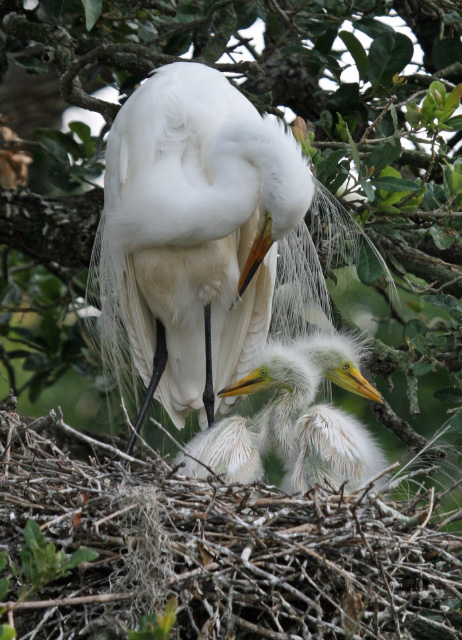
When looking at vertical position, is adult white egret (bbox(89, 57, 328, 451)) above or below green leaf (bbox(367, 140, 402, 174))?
below

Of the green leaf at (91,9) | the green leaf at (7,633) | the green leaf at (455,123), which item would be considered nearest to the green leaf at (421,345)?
the green leaf at (455,123)

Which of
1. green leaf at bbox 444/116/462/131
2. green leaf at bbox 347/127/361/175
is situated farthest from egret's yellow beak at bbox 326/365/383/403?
green leaf at bbox 444/116/462/131

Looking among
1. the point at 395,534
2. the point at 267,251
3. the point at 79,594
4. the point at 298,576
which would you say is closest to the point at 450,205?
the point at 267,251

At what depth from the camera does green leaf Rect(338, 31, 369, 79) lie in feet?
8.91

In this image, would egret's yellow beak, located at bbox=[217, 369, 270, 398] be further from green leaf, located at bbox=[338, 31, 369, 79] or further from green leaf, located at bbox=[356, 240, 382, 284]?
green leaf, located at bbox=[338, 31, 369, 79]

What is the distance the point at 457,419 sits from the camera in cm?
232

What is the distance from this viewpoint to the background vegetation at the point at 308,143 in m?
2.50

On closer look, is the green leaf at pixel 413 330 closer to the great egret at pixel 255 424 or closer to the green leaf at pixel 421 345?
the green leaf at pixel 421 345

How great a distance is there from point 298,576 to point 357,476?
1.80ft

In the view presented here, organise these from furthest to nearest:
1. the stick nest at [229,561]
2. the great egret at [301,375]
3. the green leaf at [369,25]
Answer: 1. the green leaf at [369,25]
2. the great egret at [301,375]
3. the stick nest at [229,561]

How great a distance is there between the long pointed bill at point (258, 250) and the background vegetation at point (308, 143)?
0.68 ft

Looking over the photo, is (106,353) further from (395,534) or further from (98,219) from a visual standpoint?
(395,534)

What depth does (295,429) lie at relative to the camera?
2.48m

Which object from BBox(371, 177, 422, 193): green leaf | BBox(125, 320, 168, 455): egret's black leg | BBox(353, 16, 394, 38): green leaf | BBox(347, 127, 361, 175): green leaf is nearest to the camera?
BBox(347, 127, 361, 175): green leaf
